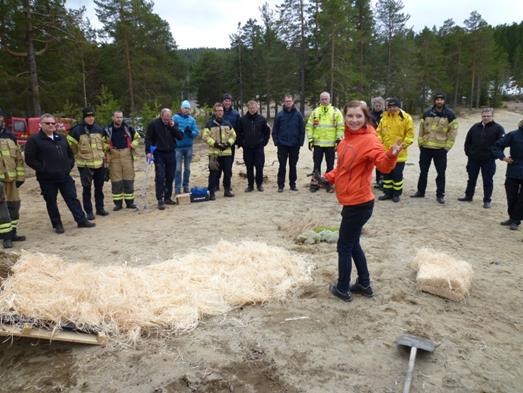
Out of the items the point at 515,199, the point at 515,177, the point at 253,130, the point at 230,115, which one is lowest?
the point at 515,199

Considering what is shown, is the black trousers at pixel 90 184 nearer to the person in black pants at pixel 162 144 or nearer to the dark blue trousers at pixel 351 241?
the person in black pants at pixel 162 144

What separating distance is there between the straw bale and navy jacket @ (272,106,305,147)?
14.0 feet

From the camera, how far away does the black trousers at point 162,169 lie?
320 inches

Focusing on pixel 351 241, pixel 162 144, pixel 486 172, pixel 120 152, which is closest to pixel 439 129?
pixel 486 172

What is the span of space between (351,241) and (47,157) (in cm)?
504

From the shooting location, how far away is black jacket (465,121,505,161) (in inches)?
298

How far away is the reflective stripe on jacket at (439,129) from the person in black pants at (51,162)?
21.5ft

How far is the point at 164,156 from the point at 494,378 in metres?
6.68

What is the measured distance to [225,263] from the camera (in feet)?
15.6

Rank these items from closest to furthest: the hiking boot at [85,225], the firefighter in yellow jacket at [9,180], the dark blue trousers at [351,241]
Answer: the dark blue trousers at [351,241]
the firefighter in yellow jacket at [9,180]
the hiking boot at [85,225]

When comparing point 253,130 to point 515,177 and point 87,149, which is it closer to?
point 87,149

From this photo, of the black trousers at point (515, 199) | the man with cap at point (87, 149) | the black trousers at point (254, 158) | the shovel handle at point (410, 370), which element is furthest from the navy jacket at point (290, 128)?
the shovel handle at point (410, 370)

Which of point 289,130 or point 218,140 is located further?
point 289,130

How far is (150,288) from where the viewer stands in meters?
4.02
